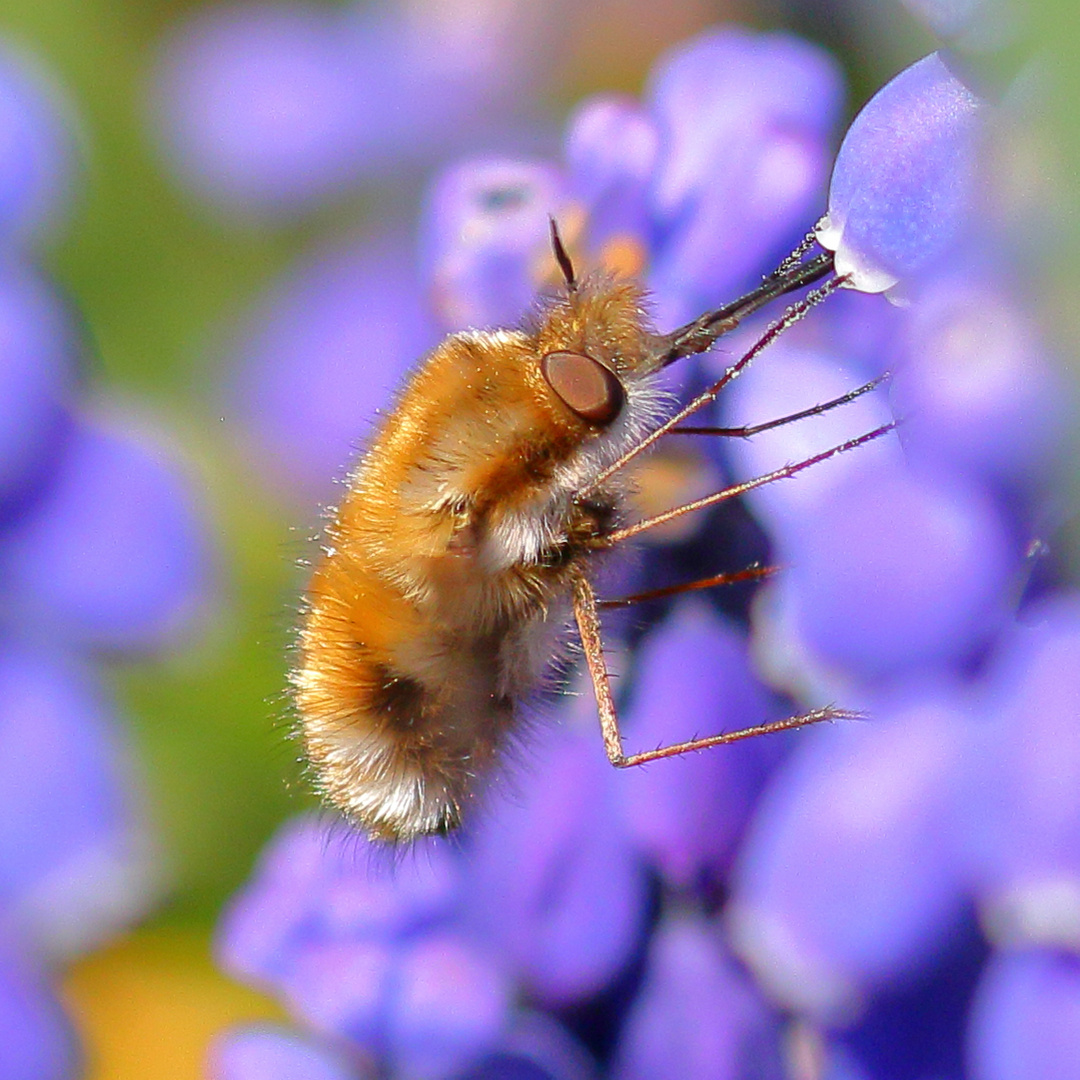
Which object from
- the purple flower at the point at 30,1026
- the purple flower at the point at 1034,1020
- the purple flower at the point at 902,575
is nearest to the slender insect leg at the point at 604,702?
the purple flower at the point at 902,575

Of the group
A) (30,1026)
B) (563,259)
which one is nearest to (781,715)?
(563,259)

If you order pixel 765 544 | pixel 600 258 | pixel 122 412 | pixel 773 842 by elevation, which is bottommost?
pixel 773 842

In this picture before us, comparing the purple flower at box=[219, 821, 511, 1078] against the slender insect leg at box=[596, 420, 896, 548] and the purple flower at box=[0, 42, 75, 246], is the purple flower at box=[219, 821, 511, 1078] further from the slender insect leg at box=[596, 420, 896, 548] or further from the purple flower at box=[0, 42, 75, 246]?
the purple flower at box=[0, 42, 75, 246]

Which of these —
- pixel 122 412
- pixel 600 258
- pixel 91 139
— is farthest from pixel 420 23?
pixel 600 258

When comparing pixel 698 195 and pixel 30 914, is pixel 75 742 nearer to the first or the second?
pixel 30 914

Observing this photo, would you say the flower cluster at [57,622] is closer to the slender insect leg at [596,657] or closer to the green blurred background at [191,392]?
the green blurred background at [191,392]

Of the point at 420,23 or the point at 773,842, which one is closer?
the point at 773,842

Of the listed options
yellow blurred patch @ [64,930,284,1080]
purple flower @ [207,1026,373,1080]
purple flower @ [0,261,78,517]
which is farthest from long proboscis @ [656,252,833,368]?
yellow blurred patch @ [64,930,284,1080]

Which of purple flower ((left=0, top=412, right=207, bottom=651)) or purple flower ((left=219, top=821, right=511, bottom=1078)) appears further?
purple flower ((left=0, top=412, right=207, bottom=651))
